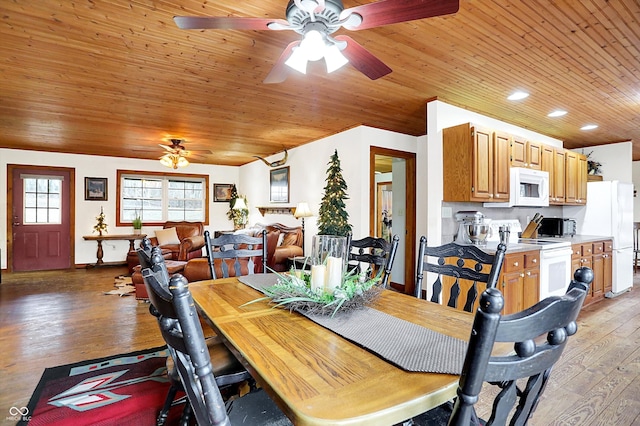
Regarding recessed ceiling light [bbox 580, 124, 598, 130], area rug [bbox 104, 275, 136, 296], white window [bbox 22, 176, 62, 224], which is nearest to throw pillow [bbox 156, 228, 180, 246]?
area rug [bbox 104, 275, 136, 296]

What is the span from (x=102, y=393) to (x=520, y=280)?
3.56m

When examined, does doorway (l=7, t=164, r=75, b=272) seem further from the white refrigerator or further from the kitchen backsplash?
the white refrigerator

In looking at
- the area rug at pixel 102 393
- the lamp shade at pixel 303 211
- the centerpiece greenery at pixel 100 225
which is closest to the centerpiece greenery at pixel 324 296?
the area rug at pixel 102 393

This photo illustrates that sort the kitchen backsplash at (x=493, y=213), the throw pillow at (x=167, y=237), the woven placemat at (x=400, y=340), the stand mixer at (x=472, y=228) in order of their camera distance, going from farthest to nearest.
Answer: the throw pillow at (x=167, y=237) → the kitchen backsplash at (x=493, y=213) → the stand mixer at (x=472, y=228) → the woven placemat at (x=400, y=340)

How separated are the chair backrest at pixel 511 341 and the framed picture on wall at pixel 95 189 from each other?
8108 mm

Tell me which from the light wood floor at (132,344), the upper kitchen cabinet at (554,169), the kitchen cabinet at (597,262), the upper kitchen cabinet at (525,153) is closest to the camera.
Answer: the light wood floor at (132,344)

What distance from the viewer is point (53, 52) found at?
8.38 ft

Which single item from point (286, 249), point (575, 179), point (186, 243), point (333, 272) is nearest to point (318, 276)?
point (333, 272)

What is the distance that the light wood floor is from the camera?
6.76 feet

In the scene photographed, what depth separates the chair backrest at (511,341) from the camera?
0.60m

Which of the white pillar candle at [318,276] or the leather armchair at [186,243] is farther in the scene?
the leather armchair at [186,243]

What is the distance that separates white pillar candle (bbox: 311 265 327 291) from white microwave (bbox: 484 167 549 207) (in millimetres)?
3210

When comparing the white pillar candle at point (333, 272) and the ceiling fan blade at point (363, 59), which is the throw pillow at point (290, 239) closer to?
the ceiling fan blade at point (363, 59)

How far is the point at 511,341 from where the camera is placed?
62 centimetres
